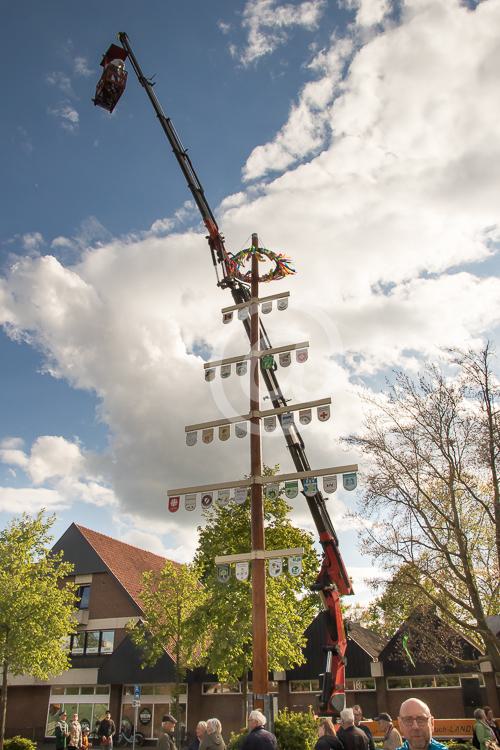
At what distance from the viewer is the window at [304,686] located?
92.1 feet

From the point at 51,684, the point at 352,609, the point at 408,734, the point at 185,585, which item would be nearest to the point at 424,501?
the point at 185,585

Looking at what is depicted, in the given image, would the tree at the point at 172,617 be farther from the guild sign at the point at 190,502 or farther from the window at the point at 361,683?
the guild sign at the point at 190,502

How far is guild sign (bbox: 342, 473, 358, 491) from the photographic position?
504 inches

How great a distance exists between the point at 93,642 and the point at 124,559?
18.1 feet

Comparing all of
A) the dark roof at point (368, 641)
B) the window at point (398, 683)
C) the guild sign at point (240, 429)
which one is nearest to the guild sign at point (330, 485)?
the guild sign at point (240, 429)

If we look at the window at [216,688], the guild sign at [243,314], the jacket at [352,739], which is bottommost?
the window at [216,688]

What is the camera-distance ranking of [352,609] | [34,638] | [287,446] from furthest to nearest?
[352,609]
[34,638]
[287,446]

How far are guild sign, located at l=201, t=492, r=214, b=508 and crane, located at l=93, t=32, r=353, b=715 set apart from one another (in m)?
2.48

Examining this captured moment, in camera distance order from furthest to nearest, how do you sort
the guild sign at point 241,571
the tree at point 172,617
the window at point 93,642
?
1. the window at point 93,642
2. the tree at point 172,617
3. the guild sign at point 241,571

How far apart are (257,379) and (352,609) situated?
45022 mm

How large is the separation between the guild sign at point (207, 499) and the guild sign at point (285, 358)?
3645 millimetres

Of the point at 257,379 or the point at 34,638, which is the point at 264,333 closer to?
the point at 257,379

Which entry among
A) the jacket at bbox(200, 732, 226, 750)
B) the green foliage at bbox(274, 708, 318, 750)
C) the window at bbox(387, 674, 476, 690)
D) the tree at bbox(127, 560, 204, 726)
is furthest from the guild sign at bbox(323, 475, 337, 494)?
the window at bbox(387, 674, 476, 690)

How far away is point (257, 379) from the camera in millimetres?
14594
